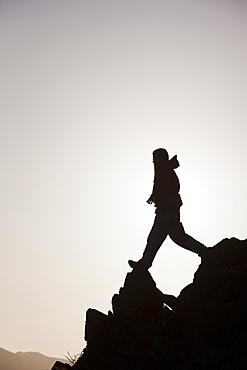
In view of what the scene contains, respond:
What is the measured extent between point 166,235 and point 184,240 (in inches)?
18.3

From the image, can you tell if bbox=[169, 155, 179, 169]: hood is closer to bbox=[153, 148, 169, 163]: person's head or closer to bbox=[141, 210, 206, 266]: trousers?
bbox=[153, 148, 169, 163]: person's head

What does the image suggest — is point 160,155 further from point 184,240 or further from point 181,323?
point 181,323

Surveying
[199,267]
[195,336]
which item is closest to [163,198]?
[199,267]

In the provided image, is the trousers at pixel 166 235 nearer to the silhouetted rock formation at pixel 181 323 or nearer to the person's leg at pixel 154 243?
the person's leg at pixel 154 243

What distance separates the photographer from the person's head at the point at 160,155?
39.2 ft

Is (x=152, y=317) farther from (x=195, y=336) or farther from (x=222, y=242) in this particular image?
(x=222, y=242)

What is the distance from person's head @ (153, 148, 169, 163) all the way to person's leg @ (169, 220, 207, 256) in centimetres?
164

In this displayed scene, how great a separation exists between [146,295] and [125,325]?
138 centimetres

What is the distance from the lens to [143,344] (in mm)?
9648

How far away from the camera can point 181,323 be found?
10219mm

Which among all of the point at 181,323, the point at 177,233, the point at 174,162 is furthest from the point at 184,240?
the point at 181,323

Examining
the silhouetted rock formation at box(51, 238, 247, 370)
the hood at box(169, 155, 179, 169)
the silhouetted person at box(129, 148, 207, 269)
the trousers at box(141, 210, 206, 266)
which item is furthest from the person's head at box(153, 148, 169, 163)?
the silhouetted rock formation at box(51, 238, 247, 370)

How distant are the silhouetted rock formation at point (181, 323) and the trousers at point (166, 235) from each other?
0.39m

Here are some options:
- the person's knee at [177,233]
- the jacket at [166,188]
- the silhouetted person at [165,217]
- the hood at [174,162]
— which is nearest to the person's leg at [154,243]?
the silhouetted person at [165,217]
